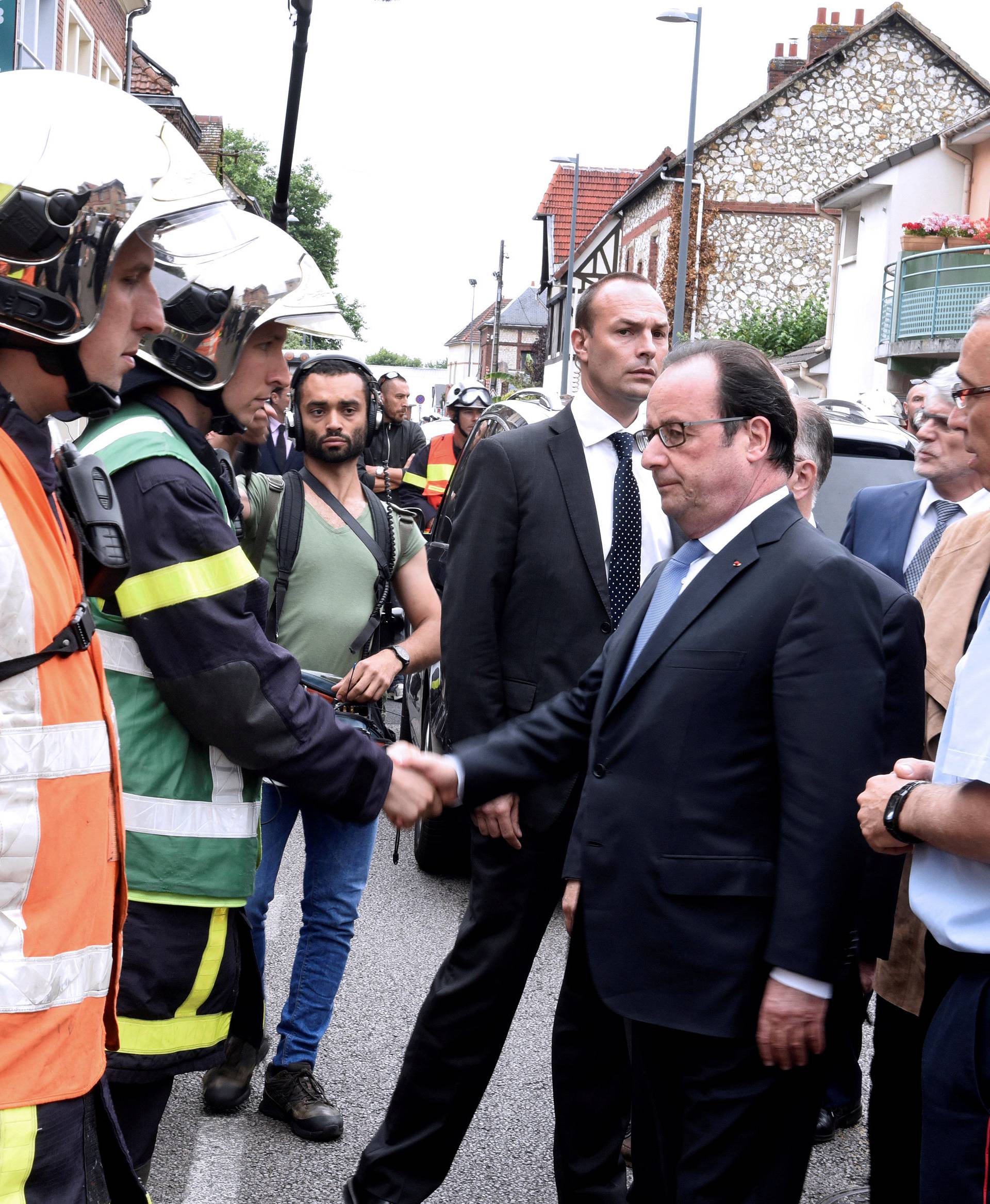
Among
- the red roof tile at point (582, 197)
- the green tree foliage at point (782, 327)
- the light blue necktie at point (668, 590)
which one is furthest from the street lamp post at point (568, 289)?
the light blue necktie at point (668, 590)

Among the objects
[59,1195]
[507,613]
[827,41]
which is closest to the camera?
[59,1195]

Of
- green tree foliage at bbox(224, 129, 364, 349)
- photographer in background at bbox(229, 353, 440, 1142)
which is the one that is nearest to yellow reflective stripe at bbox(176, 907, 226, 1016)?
photographer in background at bbox(229, 353, 440, 1142)

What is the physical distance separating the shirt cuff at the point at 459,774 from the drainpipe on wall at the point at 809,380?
106ft

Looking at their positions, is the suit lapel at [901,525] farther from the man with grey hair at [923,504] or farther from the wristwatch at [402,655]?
the wristwatch at [402,655]

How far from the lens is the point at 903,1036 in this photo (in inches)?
122

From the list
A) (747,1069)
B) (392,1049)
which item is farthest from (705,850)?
(392,1049)

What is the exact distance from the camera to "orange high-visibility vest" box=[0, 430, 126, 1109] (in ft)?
6.01

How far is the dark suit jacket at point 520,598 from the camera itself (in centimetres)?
377

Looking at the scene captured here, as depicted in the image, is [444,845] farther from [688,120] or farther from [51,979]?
[688,120]

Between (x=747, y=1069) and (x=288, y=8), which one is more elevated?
(x=288, y=8)

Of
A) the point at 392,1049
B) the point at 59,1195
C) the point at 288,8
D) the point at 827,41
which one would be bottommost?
the point at 392,1049

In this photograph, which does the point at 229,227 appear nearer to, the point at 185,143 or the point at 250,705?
the point at 185,143

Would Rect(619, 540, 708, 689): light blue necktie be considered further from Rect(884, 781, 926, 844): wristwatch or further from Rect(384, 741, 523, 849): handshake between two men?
Rect(884, 781, 926, 844): wristwatch

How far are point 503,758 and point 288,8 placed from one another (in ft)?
26.2
